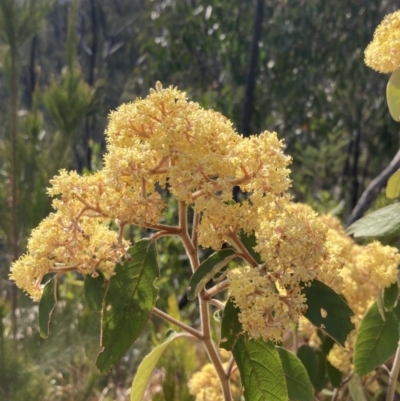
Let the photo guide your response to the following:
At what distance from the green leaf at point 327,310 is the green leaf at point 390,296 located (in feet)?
0.76

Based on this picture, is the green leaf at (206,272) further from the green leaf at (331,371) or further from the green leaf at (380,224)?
the green leaf at (331,371)

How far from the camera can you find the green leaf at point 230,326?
1.85 feet

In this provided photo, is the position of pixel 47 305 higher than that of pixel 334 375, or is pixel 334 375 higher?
pixel 47 305

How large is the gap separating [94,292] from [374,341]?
1.52 ft

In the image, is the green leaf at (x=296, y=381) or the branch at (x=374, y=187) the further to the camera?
the branch at (x=374, y=187)

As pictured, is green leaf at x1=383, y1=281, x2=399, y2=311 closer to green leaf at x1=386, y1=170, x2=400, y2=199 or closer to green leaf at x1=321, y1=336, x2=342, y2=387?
green leaf at x1=386, y1=170, x2=400, y2=199

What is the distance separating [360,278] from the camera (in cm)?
99

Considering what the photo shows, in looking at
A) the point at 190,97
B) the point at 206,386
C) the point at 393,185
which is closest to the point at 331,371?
the point at 206,386

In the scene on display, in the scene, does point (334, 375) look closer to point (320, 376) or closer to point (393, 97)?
point (320, 376)

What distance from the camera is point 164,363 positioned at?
49.6 inches

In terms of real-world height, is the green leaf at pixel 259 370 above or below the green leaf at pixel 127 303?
below

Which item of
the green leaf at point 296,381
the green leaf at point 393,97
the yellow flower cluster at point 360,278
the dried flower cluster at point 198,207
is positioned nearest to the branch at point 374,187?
the yellow flower cluster at point 360,278

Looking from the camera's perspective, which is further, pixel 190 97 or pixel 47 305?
pixel 190 97

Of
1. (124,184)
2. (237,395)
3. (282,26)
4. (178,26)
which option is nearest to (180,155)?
(124,184)
